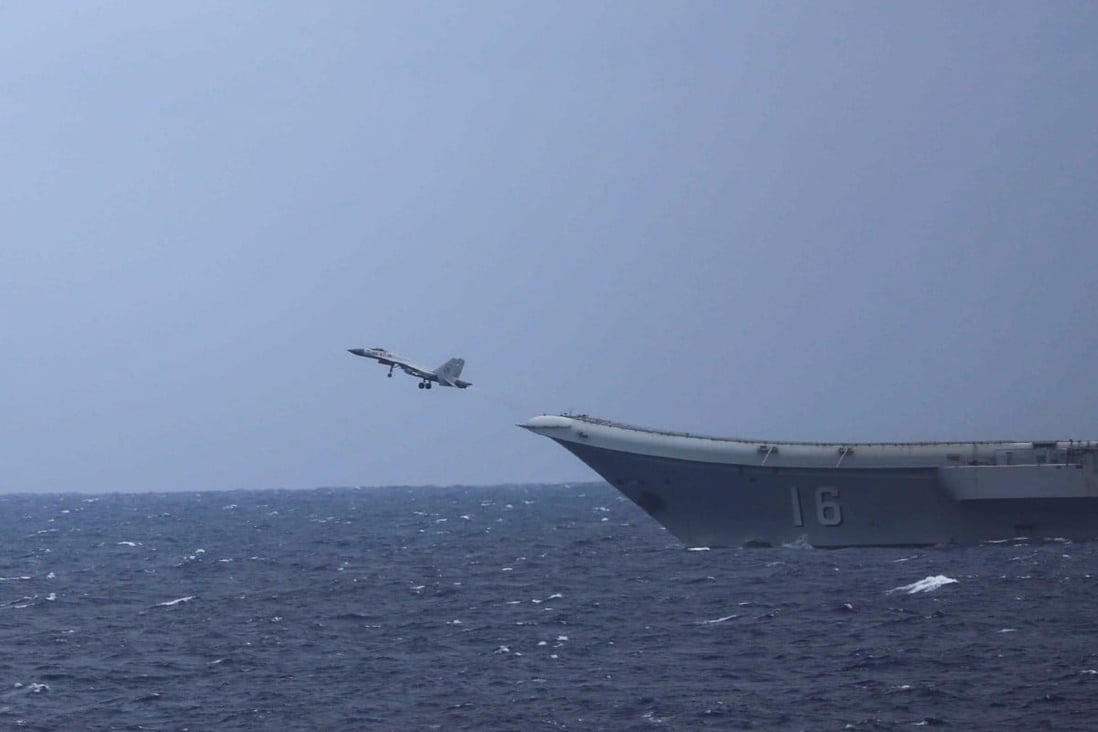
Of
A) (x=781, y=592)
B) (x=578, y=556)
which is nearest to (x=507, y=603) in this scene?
(x=781, y=592)

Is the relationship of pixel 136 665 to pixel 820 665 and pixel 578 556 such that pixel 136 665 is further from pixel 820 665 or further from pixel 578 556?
pixel 578 556

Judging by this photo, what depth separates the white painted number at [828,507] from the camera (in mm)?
66688

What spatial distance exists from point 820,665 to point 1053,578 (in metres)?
18.8

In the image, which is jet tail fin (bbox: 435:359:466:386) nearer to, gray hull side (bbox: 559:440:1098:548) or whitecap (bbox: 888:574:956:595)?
gray hull side (bbox: 559:440:1098:548)

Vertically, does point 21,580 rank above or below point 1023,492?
below

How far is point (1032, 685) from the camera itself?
33312 millimetres

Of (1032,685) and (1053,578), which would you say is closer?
(1032,685)

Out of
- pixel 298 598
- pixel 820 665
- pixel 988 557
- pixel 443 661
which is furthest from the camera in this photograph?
pixel 988 557

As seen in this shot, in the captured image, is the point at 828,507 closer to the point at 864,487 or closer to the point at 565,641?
the point at 864,487

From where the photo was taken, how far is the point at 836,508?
219ft

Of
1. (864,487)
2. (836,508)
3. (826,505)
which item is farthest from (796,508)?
(864,487)

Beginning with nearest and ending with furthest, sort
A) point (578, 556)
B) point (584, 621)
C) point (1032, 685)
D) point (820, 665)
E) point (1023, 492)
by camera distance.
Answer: point (1032, 685)
point (820, 665)
point (584, 621)
point (1023, 492)
point (578, 556)

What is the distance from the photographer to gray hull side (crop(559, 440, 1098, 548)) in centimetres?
6569

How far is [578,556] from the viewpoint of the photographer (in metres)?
69.0
